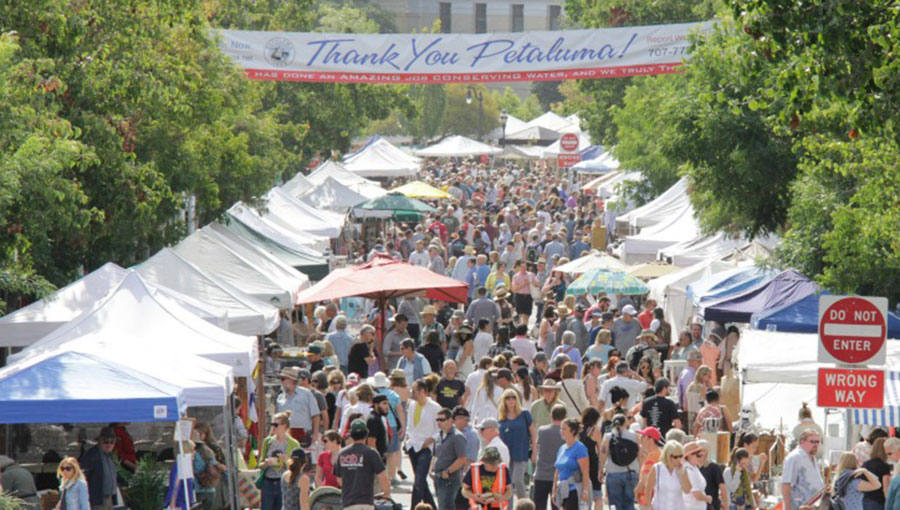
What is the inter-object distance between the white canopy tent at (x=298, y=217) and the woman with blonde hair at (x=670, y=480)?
19404 mm

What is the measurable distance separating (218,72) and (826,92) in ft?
45.9

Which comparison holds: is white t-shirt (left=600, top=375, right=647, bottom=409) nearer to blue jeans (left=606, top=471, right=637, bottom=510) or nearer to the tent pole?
blue jeans (left=606, top=471, right=637, bottom=510)

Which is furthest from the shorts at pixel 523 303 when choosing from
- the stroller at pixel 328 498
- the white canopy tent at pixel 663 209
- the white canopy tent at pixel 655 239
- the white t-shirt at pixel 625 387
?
the stroller at pixel 328 498

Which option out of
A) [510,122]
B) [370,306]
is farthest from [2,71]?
[510,122]

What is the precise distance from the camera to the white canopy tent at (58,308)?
15898 millimetres

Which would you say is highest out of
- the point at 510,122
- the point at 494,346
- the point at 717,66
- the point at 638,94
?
the point at 510,122

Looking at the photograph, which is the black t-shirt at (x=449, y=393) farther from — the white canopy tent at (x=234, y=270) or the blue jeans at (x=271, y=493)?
the white canopy tent at (x=234, y=270)

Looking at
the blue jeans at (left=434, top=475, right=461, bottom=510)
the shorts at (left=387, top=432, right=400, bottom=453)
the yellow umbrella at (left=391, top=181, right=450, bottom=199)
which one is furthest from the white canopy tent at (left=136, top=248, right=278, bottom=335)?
the yellow umbrella at (left=391, top=181, right=450, bottom=199)

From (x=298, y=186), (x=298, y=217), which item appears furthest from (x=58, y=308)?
(x=298, y=186)

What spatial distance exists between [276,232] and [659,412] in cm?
1421

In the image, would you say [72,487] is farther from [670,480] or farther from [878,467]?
[878,467]

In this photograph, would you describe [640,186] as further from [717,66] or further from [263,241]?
[717,66]

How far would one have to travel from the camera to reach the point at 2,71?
43.9ft

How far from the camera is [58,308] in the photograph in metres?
16.2
